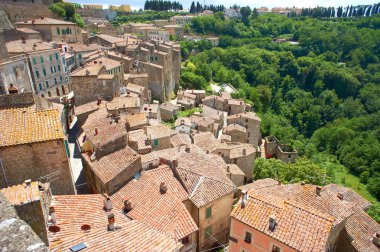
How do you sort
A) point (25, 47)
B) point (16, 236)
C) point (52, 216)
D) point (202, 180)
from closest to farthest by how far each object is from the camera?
point (16, 236) < point (52, 216) < point (202, 180) < point (25, 47)

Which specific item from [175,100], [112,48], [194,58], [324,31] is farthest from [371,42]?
[112,48]

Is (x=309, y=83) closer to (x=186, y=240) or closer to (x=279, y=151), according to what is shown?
(x=279, y=151)

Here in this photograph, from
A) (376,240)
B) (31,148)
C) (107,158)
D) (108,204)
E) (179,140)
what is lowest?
(376,240)

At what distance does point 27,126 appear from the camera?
16.7 meters

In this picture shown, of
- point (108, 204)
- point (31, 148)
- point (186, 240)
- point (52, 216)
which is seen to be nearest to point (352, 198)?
point (186, 240)

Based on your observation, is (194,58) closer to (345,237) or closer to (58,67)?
(58,67)

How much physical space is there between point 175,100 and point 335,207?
149 feet

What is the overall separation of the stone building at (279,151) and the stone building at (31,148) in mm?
45268

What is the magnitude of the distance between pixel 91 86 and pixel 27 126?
19748 mm

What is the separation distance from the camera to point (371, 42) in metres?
130

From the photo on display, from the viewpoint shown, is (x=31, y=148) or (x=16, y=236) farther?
(x=31, y=148)

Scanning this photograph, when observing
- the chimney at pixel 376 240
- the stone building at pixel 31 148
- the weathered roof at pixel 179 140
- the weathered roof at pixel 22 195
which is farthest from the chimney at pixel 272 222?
the weathered roof at pixel 179 140

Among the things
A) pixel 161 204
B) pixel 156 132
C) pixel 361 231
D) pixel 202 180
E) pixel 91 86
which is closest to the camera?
pixel 161 204

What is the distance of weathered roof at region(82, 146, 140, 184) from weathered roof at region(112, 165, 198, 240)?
1420 mm
